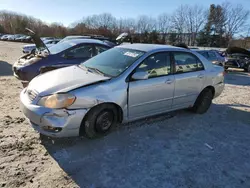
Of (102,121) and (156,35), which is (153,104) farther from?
(156,35)

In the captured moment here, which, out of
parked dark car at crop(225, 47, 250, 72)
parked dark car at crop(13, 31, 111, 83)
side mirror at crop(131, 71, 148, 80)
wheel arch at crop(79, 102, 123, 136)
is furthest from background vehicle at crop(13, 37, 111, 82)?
parked dark car at crop(225, 47, 250, 72)

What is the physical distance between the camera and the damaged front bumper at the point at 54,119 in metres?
2.80

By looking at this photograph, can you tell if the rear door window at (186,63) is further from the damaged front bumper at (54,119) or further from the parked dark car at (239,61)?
the parked dark car at (239,61)

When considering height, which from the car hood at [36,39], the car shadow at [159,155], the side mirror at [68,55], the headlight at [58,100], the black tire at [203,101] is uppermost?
the car hood at [36,39]

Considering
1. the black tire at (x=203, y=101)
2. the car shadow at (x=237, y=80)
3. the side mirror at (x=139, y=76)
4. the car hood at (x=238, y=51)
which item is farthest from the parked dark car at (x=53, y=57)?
the car hood at (x=238, y=51)

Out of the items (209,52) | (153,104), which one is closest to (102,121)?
(153,104)

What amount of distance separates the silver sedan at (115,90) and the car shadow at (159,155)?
0.29m

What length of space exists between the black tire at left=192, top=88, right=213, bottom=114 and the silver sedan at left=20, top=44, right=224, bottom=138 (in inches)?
0.8

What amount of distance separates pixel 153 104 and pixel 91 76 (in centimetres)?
127

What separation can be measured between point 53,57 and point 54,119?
343 centimetres

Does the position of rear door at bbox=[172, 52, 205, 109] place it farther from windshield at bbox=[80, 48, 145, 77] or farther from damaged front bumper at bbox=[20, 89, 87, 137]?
Answer: damaged front bumper at bbox=[20, 89, 87, 137]

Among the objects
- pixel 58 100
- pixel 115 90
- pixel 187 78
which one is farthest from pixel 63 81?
pixel 187 78

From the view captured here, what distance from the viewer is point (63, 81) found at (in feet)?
10.4

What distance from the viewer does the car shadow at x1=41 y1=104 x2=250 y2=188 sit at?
2.52m
